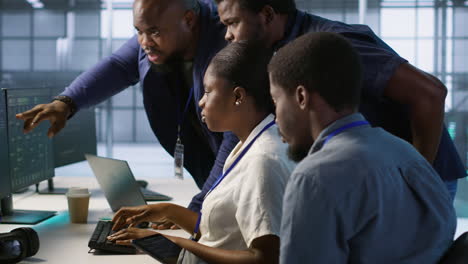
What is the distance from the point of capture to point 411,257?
1.06m

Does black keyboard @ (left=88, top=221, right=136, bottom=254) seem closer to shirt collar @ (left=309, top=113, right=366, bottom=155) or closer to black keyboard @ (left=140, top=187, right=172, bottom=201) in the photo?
black keyboard @ (left=140, top=187, right=172, bottom=201)

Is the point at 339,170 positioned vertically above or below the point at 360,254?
above

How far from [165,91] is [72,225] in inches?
24.6

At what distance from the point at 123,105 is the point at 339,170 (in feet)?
15.5

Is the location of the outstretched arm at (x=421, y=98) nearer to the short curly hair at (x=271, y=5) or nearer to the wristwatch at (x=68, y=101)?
the short curly hair at (x=271, y=5)

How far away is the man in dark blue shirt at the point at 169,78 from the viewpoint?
2164 millimetres

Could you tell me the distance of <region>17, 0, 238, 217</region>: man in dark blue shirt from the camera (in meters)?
2.16

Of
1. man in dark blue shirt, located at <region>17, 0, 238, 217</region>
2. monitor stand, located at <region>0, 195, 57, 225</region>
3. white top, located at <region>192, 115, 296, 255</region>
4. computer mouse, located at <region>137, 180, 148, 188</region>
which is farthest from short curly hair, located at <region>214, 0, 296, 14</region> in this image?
computer mouse, located at <region>137, 180, 148, 188</region>

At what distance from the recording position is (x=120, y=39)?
17.7 feet

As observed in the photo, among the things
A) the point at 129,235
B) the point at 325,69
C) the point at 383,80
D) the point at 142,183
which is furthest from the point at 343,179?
the point at 142,183

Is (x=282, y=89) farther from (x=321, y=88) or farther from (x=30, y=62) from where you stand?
(x=30, y=62)

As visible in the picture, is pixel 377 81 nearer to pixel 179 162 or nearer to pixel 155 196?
pixel 179 162

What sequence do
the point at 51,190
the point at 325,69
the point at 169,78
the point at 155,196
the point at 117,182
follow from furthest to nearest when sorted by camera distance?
the point at 51,190
the point at 155,196
the point at 169,78
the point at 117,182
the point at 325,69

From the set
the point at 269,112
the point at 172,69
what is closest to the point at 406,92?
the point at 269,112
